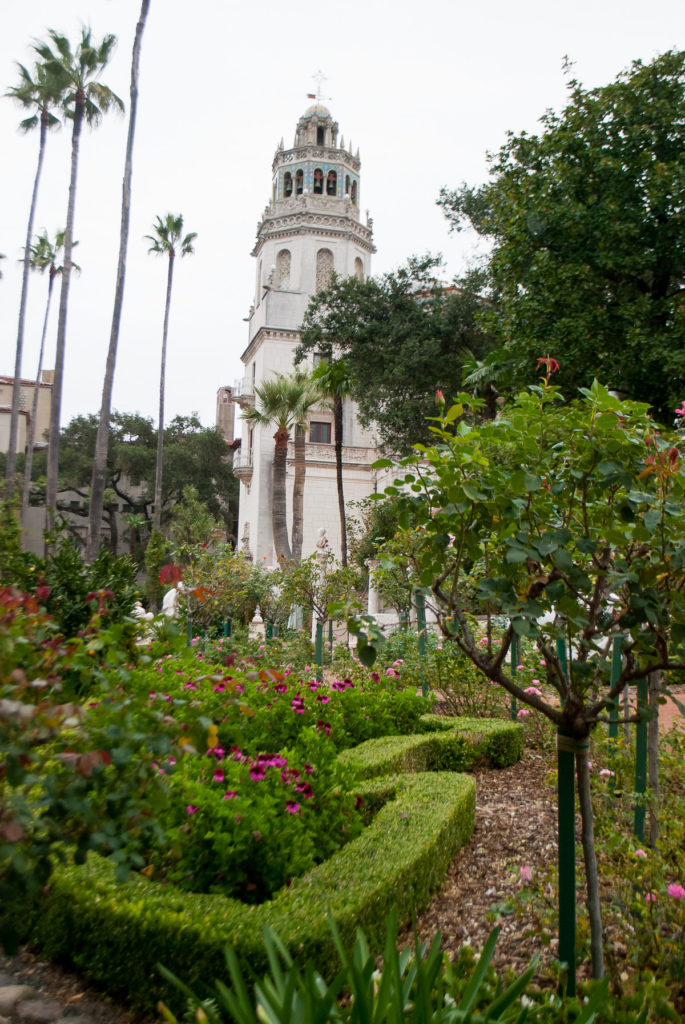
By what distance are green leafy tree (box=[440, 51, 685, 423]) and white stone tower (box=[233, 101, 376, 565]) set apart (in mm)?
17305

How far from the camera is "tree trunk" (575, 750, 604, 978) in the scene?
269cm

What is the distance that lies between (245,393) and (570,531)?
33148 millimetres

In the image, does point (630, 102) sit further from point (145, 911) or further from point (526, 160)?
point (145, 911)

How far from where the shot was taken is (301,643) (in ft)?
34.9

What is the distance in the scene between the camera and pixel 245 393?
34938 millimetres

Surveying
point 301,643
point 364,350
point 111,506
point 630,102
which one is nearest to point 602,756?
point 301,643

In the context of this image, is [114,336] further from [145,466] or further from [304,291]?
[145,466]

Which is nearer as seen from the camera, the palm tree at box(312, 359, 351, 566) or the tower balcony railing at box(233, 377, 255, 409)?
the palm tree at box(312, 359, 351, 566)

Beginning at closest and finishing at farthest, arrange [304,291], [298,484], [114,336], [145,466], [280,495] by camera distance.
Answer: [114,336]
[280,495]
[298,484]
[304,291]
[145,466]

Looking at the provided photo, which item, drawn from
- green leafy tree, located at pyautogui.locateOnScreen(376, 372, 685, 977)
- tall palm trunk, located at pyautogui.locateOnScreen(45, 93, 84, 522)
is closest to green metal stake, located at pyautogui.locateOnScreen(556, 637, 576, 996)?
green leafy tree, located at pyautogui.locateOnScreen(376, 372, 685, 977)

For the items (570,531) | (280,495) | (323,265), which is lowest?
(570,531)

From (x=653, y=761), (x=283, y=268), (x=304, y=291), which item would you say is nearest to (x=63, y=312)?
(x=304, y=291)

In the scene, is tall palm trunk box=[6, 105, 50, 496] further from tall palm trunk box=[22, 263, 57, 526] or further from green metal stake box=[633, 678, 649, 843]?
green metal stake box=[633, 678, 649, 843]

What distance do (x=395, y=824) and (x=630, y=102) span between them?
14.4 meters
